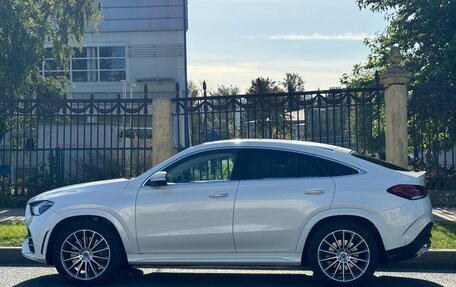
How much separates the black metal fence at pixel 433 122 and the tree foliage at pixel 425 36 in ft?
7.08

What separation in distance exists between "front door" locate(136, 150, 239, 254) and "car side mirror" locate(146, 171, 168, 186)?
0.08 metres

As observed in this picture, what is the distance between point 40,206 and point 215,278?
2.28 meters

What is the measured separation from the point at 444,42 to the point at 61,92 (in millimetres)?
14961

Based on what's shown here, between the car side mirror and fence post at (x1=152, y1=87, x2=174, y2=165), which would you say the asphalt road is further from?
fence post at (x1=152, y1=87, x2=174, y2=165)

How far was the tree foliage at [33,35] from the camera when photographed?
21844 mm

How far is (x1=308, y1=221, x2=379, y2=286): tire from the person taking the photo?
292 inches

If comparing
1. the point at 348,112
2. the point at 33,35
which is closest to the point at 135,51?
the point at 33,35

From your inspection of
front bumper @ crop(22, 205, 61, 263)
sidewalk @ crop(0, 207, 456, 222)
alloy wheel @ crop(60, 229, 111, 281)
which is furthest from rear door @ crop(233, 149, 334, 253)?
sidewalk @ crop(0, 207, 456, 222)

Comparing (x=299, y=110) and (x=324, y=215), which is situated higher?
(x=299, y=110)

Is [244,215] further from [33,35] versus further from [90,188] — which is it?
[33,35]

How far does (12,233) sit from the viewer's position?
1112 centimetres

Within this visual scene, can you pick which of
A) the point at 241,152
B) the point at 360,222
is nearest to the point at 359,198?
the point at 360,222

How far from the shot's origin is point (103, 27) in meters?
39.2

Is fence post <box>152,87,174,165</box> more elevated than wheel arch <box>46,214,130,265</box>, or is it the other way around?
fence post <box>152,87,174,165</box>
